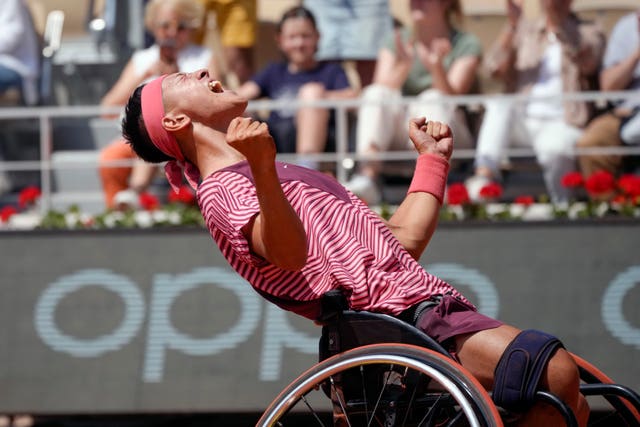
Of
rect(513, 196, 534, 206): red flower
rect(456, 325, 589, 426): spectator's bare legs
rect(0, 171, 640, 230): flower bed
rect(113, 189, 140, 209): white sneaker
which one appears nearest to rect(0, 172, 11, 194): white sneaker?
rect(0, 171, 640, 230): flower bed

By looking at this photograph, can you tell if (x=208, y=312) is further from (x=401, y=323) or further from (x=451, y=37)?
(x=401, y=323)

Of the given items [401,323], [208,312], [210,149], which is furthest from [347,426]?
[208,312]

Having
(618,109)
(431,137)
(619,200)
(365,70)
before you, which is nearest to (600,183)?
(619,200)

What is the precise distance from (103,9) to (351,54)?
229cm

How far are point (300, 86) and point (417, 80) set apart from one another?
706 mm

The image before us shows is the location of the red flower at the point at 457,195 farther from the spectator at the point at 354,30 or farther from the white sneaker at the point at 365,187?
the spectator at the point at 354,30

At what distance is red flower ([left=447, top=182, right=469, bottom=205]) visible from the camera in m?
6.80

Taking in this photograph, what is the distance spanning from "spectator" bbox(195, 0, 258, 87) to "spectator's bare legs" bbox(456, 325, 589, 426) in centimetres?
516

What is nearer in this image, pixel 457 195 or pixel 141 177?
pixel 457 195

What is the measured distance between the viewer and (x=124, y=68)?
27.7ft

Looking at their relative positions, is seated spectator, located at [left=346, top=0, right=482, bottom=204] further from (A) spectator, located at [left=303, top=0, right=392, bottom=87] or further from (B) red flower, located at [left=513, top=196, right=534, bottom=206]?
(B) red flower, located at [left=513, top=196, right=534, bottom=206]

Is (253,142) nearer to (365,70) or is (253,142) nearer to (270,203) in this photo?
(270,203)

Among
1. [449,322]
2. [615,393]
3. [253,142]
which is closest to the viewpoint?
[253,142]

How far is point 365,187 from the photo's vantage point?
23.4 feet
